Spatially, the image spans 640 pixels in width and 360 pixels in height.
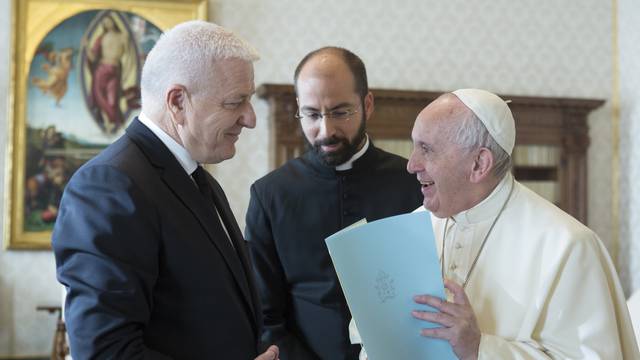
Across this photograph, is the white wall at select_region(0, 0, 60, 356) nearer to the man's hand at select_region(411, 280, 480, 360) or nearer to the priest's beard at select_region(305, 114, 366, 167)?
the priest's beard at select_region(305, 114, 366, 167)

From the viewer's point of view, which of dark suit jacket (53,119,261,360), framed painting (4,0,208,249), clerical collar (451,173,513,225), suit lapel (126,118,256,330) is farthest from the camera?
framed painting (4,0,208,249)

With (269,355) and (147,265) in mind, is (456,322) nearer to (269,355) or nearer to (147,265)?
(269,355)

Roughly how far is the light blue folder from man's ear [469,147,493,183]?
317 millimetres

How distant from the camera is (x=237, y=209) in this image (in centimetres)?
620

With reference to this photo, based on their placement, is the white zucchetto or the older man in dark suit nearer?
the older man in dark suit

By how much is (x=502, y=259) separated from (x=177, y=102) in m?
1.05

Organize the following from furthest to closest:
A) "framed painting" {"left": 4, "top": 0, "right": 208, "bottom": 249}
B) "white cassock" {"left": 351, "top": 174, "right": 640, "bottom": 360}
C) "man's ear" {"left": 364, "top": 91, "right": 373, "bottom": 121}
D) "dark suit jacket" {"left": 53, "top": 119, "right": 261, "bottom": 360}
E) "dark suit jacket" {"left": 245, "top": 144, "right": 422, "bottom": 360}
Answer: "framed painting" {"left": 4, "top": 0, "right": 208, "bottom": 249}
"man's ear" {"left": 364, "top": 91, "right": 373, "bottom": 121}
"dark suit jacket" {"left": 245, "top": 144, "right": 422, "bottom": 360}
"white cassock" {"left": 351, "top": 174, "right": 640, "bottom": 360}
"dark suit jacket" {"left": 53, "top": 119, "right": 261, "bottom": 360}

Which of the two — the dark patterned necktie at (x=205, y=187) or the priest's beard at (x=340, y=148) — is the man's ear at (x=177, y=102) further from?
the priest's beard at (x=340, y=148)

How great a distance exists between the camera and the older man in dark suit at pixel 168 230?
1494mm

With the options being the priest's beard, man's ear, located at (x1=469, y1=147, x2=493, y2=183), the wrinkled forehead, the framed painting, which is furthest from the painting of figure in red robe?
man's ear, located at (x1=469, y1=147, x2=493, y2=183)

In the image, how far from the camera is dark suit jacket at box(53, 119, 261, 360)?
1486 millimetres

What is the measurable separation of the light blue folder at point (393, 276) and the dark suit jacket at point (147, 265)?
283mm

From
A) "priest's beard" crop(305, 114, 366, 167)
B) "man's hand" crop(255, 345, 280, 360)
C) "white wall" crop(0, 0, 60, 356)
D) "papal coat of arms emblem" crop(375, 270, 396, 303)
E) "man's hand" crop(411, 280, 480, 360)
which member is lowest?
"white wall" crop(0, 0, 60, 356)

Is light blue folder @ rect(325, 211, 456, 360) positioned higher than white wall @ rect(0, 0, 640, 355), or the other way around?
white wall @ rect(0, 0, 640, 355)
